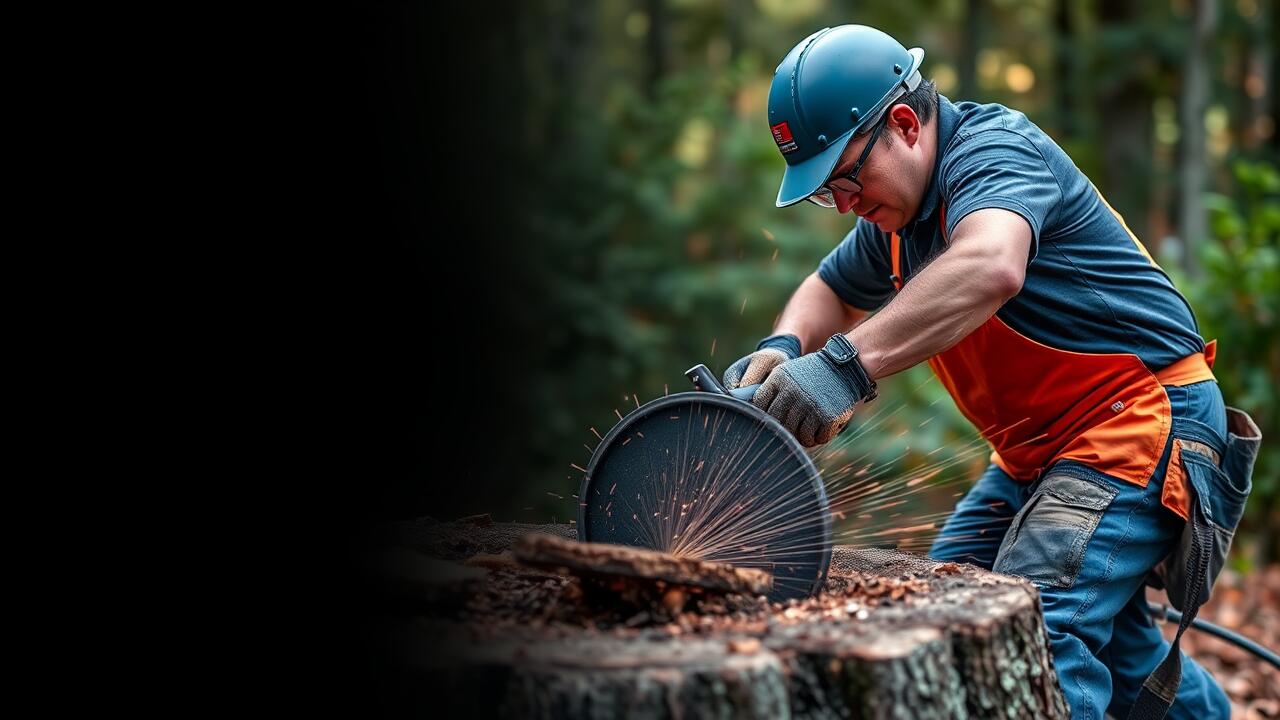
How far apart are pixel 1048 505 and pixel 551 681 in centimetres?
141

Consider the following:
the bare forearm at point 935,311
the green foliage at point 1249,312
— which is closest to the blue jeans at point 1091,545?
the bare forearm at point 935,311

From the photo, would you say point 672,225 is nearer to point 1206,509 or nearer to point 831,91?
point 831,91

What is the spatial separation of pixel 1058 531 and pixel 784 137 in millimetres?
1141

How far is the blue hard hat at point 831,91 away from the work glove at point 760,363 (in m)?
0.42

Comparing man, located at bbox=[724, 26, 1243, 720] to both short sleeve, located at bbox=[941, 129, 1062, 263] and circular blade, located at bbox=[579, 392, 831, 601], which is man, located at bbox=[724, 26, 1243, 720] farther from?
circular blade, located at bbox=[579, 392, 831, 601]

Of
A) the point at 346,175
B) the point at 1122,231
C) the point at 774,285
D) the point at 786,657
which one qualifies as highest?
the point at 774,285

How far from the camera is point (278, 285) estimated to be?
3697mm

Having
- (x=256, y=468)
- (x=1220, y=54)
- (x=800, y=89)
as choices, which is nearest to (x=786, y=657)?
(x=800, y=89)

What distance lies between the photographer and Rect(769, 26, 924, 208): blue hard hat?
2.57 metres

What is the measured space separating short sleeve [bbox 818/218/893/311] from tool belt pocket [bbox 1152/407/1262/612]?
0.93m

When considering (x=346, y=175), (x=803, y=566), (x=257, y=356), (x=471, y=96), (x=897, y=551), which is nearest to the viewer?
(x=803, y=566)

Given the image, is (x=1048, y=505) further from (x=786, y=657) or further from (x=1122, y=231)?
(x=786, y=657)

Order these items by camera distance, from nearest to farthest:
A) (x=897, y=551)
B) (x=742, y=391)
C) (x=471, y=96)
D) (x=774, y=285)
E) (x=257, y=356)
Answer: (x=742, y=391), (x=897, y=551), (x=257, y=356), (x=471, y=96), (x=774, y=285)

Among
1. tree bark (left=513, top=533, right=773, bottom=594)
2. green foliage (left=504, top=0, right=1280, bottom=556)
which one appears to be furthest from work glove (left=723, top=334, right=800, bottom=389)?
green foliage (left=504, top=0, right=1280, bottom=556)
